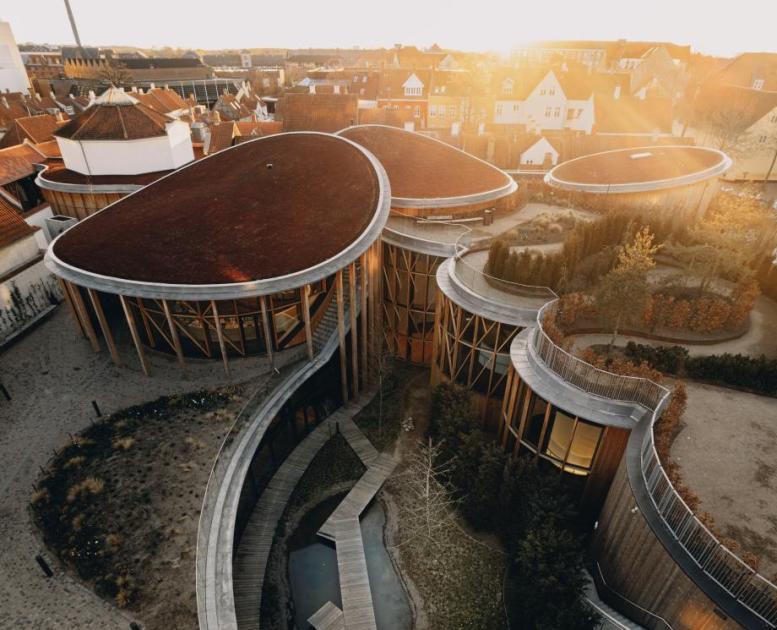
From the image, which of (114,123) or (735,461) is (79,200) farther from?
(735,461)

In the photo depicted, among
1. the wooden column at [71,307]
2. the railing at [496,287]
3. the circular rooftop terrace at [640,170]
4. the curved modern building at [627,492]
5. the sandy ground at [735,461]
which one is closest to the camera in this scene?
the curved modern building at [627,492]

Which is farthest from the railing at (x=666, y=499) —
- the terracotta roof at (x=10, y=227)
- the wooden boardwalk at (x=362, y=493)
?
the terracotta roof at (x=10, y=227)

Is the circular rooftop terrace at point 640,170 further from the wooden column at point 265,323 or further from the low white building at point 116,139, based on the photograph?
the low white building at point 116,139

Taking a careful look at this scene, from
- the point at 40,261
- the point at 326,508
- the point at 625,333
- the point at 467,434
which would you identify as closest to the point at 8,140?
the point at 40,261

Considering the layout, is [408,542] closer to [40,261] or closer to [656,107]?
[40,261]

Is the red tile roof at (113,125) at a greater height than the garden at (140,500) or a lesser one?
greater

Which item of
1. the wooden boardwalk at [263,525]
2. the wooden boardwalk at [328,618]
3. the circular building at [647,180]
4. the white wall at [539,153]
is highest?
the circular building at [647,180]

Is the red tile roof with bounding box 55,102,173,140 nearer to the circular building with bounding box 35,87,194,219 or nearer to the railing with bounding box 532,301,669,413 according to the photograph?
the circular building with bounding box 35,87,194,219
